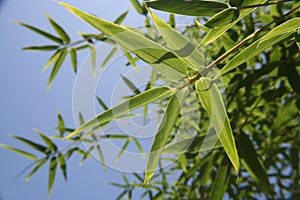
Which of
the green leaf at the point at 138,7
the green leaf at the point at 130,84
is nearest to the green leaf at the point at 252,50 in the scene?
the green leaf at the point at 130,84

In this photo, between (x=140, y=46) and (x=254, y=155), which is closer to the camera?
(x=140, y=46)

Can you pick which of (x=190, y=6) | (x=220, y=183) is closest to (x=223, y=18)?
(x=190, y=6)

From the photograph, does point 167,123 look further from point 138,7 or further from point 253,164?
point 138,7

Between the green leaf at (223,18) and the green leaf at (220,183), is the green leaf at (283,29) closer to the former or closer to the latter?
the green leaf at (223,18)

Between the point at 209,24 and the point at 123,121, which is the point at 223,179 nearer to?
the point at 123,121

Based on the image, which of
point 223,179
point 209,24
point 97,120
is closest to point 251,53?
point 209,24

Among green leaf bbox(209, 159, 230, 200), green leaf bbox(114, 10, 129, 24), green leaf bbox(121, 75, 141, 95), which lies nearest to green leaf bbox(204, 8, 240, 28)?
green leaf bbox(121, 75, 141, 95)
